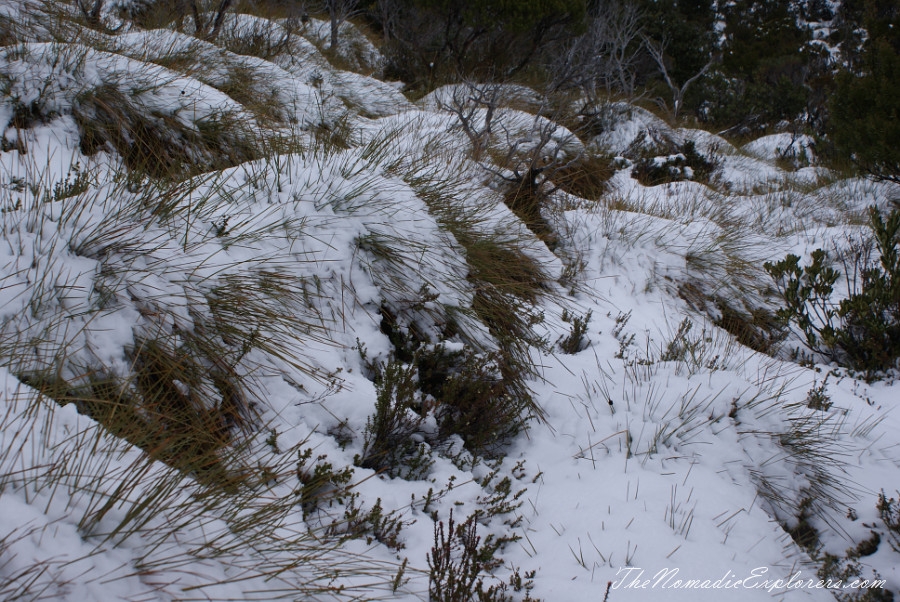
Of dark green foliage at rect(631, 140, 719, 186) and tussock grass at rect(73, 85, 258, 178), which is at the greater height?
dark green foliage at rect(631, 140, 719, 186)

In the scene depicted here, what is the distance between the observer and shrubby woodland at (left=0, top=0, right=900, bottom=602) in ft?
4.42

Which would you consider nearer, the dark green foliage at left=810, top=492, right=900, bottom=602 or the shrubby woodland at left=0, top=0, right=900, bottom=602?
the shrubby woodland at left=0, top=0, right=900, bottom=602

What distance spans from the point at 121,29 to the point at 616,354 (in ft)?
16.6

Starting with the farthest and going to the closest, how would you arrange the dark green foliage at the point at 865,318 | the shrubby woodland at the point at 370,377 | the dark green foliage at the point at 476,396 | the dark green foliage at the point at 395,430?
the dark green foliage at the point at 865,318, the dark green foliage at the point at 476,396, the dark green foliage at the point at 395,430, the shrubby woodland at the point at 370,377

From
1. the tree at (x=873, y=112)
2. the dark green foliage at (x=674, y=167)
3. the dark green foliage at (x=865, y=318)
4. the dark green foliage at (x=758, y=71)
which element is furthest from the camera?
the dark green foliage at (x=758, y=71)

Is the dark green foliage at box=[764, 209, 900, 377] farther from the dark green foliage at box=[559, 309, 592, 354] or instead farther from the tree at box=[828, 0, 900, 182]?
the tree at box=[828, 0, 900, 182]

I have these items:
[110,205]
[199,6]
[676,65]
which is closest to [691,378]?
[110,205]

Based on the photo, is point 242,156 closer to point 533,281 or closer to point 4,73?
point 4,73

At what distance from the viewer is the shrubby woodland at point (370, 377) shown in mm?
1349

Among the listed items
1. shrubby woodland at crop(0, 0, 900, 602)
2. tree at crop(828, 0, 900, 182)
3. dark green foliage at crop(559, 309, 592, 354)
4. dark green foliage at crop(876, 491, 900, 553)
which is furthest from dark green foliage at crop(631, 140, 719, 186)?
dark green foliage at crop(876, 491, 900, 553)

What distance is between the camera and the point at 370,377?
7.72 ft

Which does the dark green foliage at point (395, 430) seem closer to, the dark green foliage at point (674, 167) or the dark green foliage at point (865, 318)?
the dark green foliage at point (865, 318)

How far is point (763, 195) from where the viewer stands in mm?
7266

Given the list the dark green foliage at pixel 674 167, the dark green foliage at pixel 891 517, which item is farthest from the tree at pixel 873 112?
the dark green foliage at pixel 891 517
